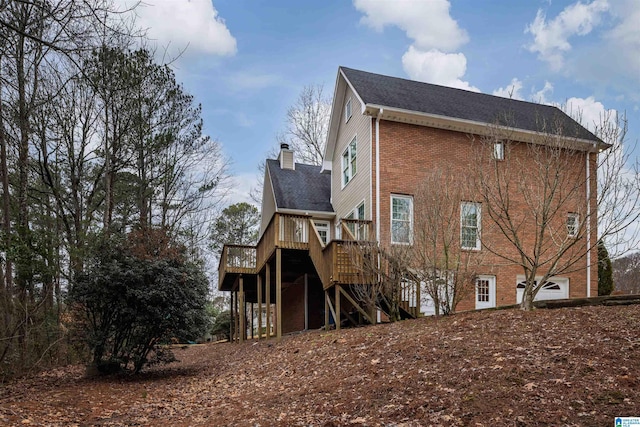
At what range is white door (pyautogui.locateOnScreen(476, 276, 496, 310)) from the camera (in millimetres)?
14648

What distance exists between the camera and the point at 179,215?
23.4 m

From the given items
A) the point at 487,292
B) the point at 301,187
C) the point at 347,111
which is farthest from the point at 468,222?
the point at 301,187

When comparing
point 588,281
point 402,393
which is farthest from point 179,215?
point 402,393

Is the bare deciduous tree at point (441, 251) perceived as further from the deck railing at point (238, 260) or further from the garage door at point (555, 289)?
the deck railing at point (238, 260)

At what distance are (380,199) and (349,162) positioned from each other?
3083 millimetres

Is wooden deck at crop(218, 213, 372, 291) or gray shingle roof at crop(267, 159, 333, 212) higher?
gray shingle roof at crop(267, 159, 333, 212)

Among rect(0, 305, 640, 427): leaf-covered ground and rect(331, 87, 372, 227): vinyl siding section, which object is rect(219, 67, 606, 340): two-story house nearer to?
rect(331, 87, 372, 227): vinyl siding section

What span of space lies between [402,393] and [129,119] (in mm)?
15322

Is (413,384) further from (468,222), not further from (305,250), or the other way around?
(305,250)

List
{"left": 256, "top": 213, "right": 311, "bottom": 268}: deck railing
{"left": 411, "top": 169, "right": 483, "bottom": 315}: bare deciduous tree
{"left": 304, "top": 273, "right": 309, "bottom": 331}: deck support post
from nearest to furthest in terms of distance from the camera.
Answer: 1. {"left": 411, "top": 169, "right": 483, "bottom": 315}: bare deciduous tree
2. {"left": 256, "top": 213, "right": 311, "bottom": 268}: deck railing
3. {"left": 304, "top": 273, "right": 309, "bottom": 331}: deck support post

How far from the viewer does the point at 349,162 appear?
16562 mm

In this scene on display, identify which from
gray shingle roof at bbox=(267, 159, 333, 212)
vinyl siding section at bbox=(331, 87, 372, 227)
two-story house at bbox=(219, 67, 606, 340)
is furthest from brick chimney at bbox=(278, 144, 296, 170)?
vinyl siding section at bbox=(331, 87, 372, 227)

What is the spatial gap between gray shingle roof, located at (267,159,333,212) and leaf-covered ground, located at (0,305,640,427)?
29.8 feet

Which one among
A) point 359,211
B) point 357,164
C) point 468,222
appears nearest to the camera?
point 468,222
